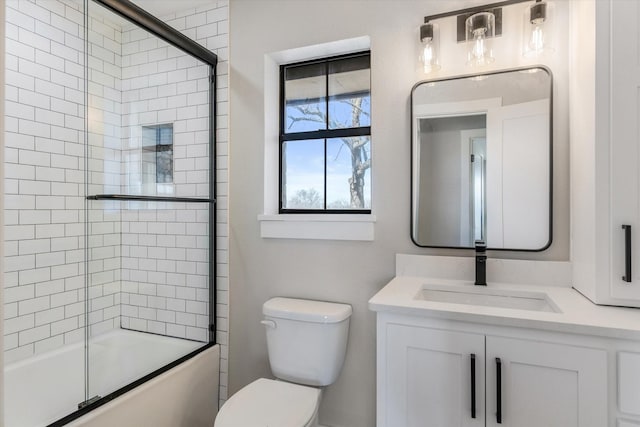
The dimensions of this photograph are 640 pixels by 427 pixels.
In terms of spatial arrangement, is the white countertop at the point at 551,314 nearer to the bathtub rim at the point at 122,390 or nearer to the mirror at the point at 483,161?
the mirror at the point at 483,161

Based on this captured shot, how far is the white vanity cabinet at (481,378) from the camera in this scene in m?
1.00

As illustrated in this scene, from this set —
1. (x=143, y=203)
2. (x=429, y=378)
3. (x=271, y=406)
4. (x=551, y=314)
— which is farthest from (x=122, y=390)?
(x=551, y=314)

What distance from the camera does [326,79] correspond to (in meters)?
1.97

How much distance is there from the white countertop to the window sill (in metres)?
0.42

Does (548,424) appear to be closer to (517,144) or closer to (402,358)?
(402,358)

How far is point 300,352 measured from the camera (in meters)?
1.63

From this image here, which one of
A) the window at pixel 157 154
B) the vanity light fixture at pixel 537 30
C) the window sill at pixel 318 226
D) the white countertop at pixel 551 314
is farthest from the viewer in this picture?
the window at pixel 157 154

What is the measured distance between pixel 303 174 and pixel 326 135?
263mm

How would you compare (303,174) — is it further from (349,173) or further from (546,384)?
(546,384)

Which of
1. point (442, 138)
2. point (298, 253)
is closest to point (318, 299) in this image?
point (298, 253)

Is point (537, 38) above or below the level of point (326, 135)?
above

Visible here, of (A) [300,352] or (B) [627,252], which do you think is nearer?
(B) [627,252]

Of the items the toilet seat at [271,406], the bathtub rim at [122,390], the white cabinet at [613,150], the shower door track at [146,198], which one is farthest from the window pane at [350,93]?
the bathtub rim at [122,390]

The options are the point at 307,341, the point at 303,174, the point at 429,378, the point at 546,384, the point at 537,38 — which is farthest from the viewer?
the point at 303,174
